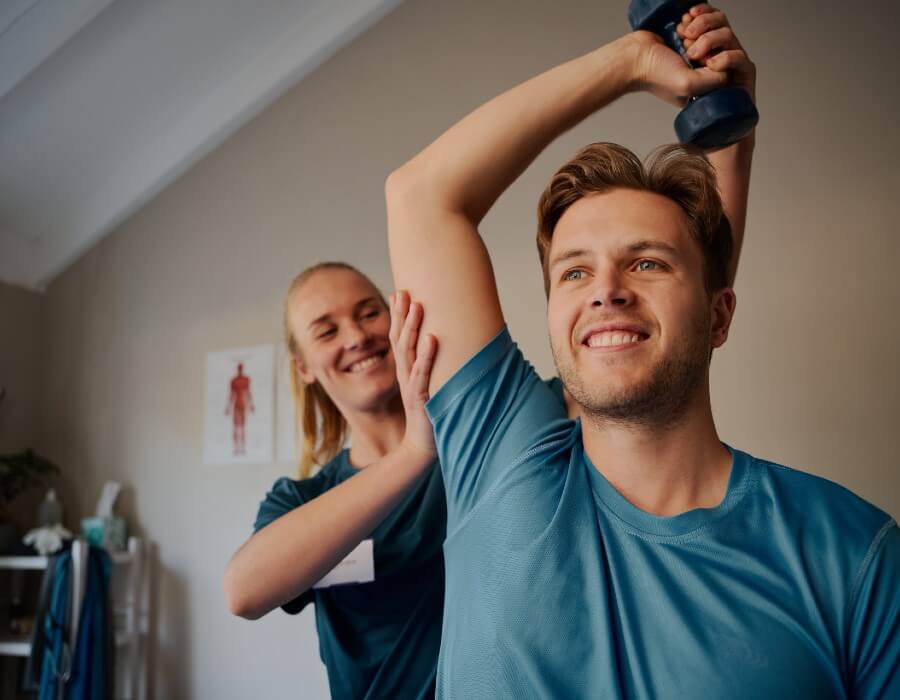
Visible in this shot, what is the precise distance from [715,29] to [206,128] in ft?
9.64

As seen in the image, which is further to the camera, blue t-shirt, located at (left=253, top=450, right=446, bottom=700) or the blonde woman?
blue t-shirt, located at (left=253, top=450, right=446, bottom=700)

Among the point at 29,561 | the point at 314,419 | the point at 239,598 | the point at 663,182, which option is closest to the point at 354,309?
the point at 314,419

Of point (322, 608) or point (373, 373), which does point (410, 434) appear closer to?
point (373, 373)

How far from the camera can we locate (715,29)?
3.17 feet

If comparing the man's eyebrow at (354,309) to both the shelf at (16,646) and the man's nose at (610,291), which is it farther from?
the shelf at (16,646)

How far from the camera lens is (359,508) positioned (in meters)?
1.15

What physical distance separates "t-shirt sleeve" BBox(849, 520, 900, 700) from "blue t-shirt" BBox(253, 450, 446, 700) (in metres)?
0.80

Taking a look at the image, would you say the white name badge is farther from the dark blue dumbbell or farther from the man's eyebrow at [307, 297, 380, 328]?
the dark blue dumbbell

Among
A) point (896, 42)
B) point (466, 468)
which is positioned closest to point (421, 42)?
point (896, 42)

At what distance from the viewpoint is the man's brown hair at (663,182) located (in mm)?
1031

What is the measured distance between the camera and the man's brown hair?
3.38ft

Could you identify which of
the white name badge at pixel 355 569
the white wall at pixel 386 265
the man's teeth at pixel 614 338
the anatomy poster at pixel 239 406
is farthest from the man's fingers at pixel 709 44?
the anatomy poster at pixel 239 406

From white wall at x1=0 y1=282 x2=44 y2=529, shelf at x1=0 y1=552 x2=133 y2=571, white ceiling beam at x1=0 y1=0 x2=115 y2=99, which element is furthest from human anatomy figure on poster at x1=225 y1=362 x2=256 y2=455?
white ceiling beam at x1=0 y1=0 x2=115 y2=99

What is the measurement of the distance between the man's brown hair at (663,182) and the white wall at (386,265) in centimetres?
136
